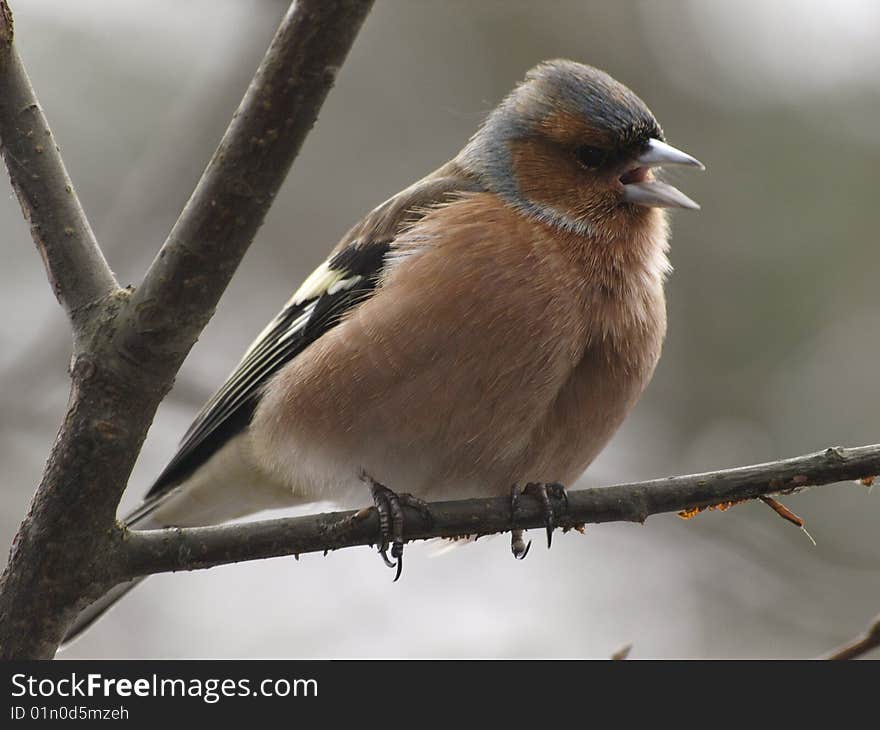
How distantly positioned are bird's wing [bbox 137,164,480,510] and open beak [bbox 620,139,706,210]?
2.65 ft

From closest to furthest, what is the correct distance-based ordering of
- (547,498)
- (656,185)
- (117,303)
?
A: (117,303), (547,498), (656,185)

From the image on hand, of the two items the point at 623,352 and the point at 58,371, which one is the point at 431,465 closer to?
the point at 623,352

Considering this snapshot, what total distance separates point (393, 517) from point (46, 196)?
5.79ft

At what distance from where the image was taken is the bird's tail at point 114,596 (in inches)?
197

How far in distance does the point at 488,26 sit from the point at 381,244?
6.90 m

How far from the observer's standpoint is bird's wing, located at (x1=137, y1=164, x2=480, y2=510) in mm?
5344

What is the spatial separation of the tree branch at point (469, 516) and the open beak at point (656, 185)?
1648 millimetres

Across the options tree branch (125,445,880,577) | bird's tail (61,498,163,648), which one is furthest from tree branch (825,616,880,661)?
bird's tail (61,498,163,648)

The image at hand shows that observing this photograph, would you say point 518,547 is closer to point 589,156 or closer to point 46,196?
point 589,156

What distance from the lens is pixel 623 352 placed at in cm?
488

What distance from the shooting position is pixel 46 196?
11.9 feet

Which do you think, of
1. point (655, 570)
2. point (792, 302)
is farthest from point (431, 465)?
point (792, 302)

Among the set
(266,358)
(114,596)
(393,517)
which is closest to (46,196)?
(393,517)

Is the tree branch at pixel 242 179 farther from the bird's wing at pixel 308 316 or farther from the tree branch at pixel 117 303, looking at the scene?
the bird's wing at pixel 308 316
